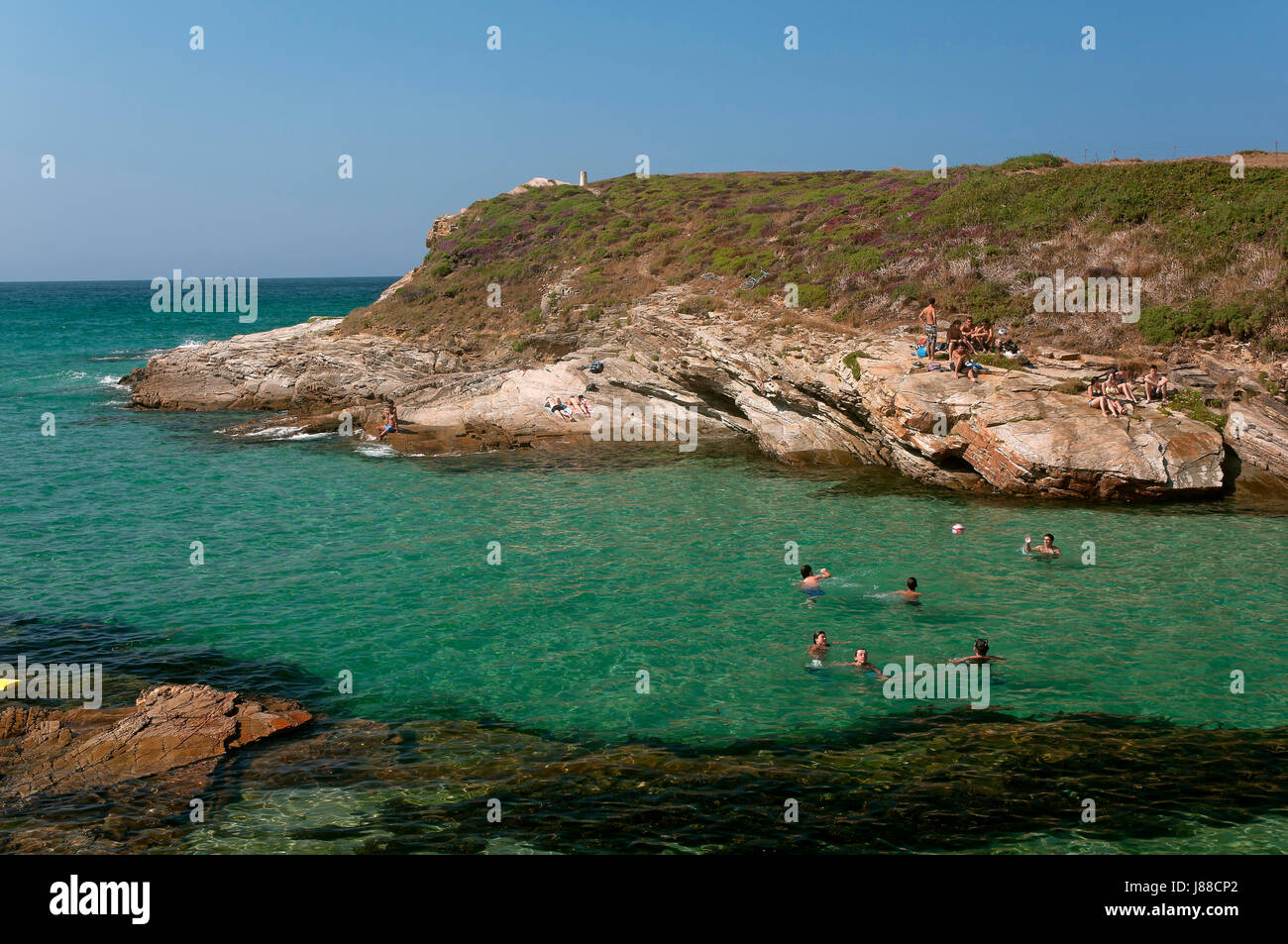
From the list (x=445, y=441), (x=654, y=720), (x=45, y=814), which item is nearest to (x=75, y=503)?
(x=445, y=441)

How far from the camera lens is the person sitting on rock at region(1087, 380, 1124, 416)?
28859mm

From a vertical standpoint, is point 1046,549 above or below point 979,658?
above

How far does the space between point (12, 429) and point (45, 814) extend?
136 ft

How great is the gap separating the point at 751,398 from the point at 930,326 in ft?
26.0

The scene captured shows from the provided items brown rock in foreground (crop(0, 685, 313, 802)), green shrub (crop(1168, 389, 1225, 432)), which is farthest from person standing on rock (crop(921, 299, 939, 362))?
brown rock in foreground (crop(0, 685, 313, 802))

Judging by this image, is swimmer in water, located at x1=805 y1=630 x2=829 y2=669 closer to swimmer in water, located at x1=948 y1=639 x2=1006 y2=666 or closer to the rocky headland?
swimmer in water, located at x1=948 y1=639 x2=1006 y2=666

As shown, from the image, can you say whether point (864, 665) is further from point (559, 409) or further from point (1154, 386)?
point (559, 409)

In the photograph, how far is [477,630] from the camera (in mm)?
20562

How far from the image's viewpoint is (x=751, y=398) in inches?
1485

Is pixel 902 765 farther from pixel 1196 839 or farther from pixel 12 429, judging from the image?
pixel 12 429

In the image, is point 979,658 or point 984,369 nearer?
point 979,658

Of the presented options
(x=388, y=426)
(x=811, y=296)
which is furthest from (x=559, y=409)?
(x=811, y=296)

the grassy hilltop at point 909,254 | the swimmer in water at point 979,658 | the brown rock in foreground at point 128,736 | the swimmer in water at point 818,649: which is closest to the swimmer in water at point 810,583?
the swimmer in water at point 818,649

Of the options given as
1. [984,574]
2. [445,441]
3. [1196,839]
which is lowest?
[1196,839]
